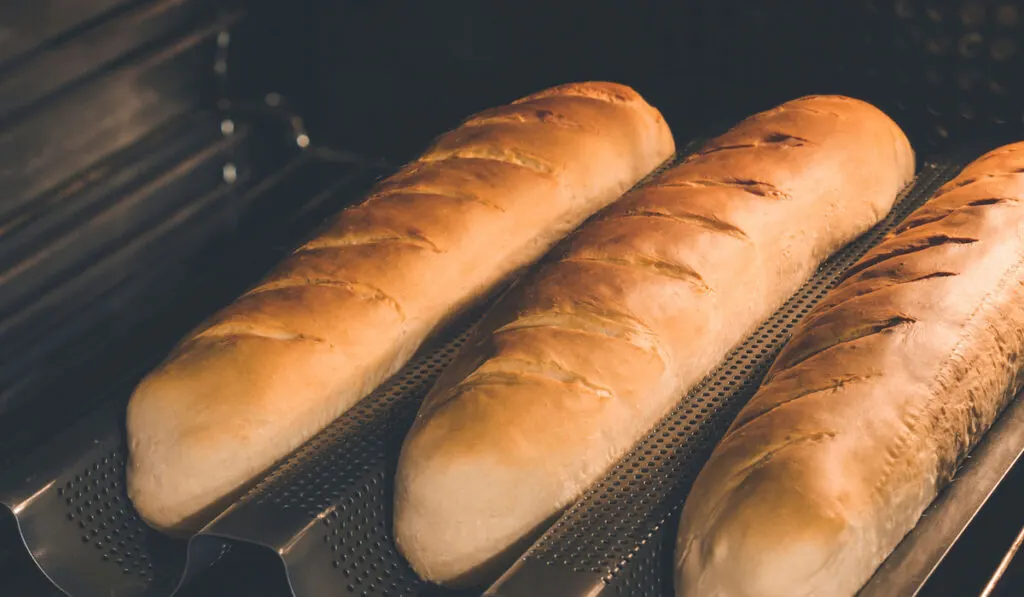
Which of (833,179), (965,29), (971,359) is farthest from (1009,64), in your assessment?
(971,359)

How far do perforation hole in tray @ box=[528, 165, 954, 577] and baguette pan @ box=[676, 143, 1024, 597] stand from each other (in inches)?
3.1

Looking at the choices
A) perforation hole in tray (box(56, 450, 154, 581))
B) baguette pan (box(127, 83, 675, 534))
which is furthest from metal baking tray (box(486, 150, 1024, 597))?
perforation hole in tray (box(56, 450, 154, 581))

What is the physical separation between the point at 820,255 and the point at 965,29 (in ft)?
1.72

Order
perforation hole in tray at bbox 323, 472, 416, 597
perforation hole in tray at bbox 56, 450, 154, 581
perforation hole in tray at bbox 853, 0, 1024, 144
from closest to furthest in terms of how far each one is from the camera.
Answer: perforation hole in tray at bbox 323, 472, 416, 597 < perforation hole in tray at bbox 56, 450, 154, 581 < perforation hole in tray at bbox 853, 0, 1024, 144

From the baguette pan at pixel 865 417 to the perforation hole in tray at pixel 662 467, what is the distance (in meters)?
0.08

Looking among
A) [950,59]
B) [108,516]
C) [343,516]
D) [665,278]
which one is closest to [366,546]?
[343,516]

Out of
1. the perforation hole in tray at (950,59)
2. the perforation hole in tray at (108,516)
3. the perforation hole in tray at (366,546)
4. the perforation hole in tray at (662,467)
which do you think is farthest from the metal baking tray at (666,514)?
the perforation hole in tray at (950,59)

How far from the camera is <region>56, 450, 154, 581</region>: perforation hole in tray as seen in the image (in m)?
1.62

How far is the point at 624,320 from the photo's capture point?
1677 millimetres

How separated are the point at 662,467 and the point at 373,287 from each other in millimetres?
542

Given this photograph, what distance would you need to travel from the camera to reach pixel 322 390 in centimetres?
170

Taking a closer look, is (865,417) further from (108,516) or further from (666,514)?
(108,516)

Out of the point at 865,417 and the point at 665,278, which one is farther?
the point at 665,278

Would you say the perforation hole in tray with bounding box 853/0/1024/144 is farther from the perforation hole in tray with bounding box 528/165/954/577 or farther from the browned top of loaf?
the perforation hole in tray with bounding box 528/165/954/577
